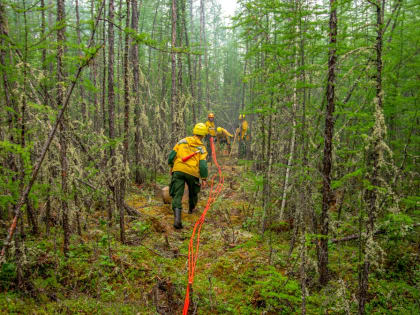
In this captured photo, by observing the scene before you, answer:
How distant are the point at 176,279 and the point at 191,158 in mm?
3073

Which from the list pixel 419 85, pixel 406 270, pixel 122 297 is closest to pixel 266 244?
pixel 406 270

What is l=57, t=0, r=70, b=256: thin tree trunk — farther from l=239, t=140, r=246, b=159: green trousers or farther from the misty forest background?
l=239, t=140, r=246, b=159: green trousers

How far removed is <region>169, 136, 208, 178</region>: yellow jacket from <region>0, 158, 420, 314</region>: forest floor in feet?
5.06

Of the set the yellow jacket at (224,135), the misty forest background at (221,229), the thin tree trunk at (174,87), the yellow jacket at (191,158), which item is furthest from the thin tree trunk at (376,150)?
the yellow jacket at (224,135)

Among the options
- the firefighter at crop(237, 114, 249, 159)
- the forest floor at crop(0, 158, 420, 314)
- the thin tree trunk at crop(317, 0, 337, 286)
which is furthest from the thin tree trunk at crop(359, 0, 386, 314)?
the firefighter at crop(237, 114, 249, 159)

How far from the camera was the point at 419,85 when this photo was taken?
451 cm

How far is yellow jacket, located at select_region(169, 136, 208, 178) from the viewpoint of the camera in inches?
250

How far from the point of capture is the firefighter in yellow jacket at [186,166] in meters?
6.26

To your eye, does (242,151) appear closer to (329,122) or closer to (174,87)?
(174,87)

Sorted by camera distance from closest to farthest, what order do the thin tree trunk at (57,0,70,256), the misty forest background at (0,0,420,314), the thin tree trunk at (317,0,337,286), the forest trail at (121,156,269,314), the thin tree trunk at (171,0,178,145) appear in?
the misty forest background at (0,0,420,314)
the thin tree trunk at (317,0,337,286)
the thin tree trunk at (57,0,70,256)
the forest trail at (121,156,269,314)
the thin tree trunk at (171,0,178,145)

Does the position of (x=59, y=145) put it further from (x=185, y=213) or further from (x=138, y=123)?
(x=138, y=123)

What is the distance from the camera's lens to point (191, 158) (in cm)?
644

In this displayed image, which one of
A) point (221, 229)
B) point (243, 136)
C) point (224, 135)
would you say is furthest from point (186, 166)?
point (224, 135)

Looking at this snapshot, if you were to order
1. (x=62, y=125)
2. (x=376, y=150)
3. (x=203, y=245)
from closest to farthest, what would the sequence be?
1. (x=376, y=150)
2. (x=62, y=125)
3. (x=203, y=245)
